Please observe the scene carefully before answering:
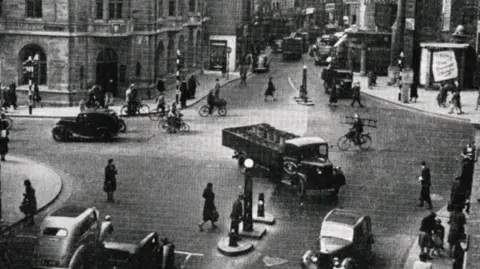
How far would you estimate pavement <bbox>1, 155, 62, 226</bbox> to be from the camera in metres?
24.2

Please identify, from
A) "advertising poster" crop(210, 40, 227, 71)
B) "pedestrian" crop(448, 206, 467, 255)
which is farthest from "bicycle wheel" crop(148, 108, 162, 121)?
"advertising poster" crop(210, 40, 227, 71)

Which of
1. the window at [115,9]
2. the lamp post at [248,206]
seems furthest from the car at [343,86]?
the lamp post at [248,206]

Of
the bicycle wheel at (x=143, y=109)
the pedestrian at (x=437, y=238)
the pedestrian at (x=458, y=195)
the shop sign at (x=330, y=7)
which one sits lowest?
the pedestrian at (x=437, y=238)

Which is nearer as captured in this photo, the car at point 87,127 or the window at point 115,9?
the car at point 87,127

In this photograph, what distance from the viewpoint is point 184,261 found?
2036 cm

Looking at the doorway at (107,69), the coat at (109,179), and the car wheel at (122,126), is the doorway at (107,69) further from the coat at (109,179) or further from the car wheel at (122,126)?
the coat at (109,179)

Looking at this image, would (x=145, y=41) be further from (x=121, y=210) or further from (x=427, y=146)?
(x=121, y=210)

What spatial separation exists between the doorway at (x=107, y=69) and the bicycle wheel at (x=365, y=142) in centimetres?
1766

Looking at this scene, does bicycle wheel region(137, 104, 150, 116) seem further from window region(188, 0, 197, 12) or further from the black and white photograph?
window region(188, 0, 197, 12)

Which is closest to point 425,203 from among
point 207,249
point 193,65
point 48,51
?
point 207,249

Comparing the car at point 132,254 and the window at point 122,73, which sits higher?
the window at point 122,73

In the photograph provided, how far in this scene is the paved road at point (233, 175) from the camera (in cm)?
2239

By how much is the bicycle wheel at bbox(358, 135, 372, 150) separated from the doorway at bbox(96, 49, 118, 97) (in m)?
17.7

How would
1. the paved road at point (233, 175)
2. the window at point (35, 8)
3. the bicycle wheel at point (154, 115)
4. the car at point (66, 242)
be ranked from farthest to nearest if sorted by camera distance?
the window at point (35, 8), the bicycle wheel at point (154, 115), the paved road at point (233, 175), the car at point (66, 242)
